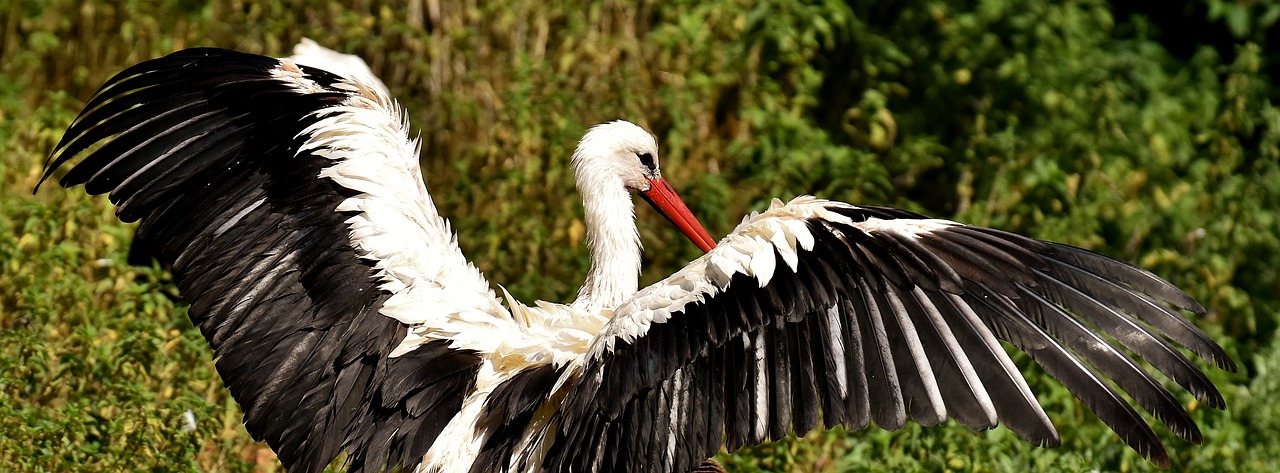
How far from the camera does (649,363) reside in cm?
316

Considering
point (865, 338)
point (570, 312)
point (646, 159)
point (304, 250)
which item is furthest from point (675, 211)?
point (865, 338)

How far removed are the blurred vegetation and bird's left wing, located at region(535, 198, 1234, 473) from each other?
1.81 metres

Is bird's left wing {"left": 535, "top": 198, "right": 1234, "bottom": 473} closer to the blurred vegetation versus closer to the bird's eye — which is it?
the bird's eye

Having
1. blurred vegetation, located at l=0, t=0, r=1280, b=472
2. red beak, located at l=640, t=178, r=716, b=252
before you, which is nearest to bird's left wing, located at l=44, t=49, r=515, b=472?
red beak, located at l=640, t=178, r=716, b=252

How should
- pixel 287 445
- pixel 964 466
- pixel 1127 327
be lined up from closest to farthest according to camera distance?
pixel 1127 327
pixel 287 445
pixel 964 466

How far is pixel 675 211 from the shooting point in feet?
15.4

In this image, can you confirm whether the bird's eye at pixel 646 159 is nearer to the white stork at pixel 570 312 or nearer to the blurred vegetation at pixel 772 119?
the white stork at pixel 570 312

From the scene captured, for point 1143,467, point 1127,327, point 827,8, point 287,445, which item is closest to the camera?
point 1127,327

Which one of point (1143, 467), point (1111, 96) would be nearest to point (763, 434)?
point (1143, 467)

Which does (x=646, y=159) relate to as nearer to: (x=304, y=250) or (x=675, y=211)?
(x=675, y=211)

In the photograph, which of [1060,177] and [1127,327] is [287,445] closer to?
[1127,327]

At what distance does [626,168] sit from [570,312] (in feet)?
2.54

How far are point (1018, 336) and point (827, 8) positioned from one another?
3832 millimetres

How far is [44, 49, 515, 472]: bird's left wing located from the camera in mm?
3623
